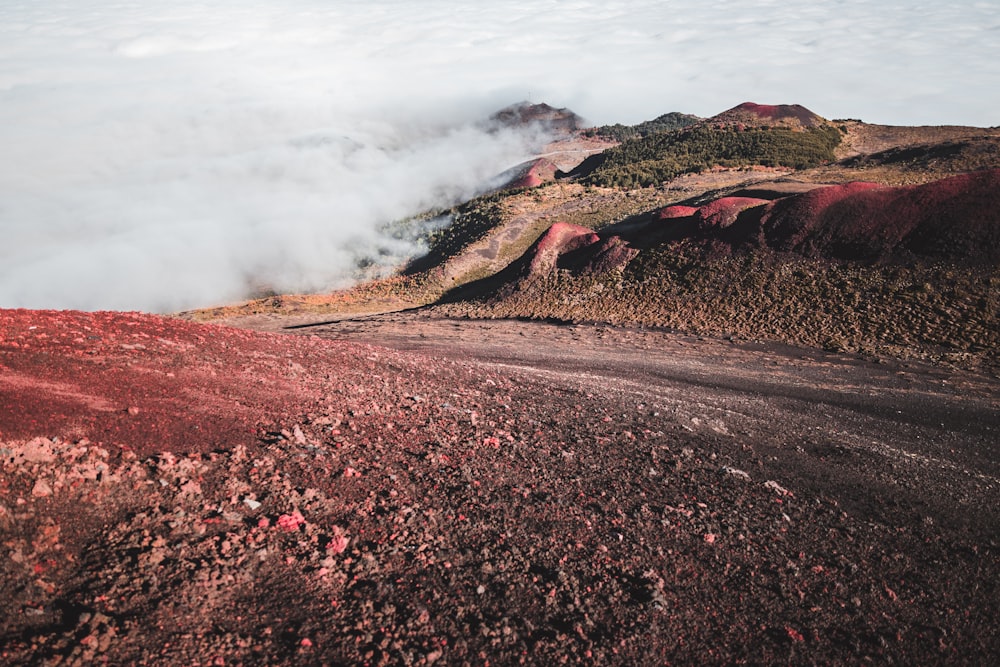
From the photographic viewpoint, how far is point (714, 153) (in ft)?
268

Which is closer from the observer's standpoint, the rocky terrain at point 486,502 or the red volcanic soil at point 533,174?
the rocky terrain at point 486,502

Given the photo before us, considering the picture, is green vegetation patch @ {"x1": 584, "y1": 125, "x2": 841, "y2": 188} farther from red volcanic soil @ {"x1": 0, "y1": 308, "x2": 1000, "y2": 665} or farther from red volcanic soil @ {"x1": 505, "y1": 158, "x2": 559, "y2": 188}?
red volcanic soil @ {"x1": 0, "y1": 308, "x2": 1000, "y2": 665}

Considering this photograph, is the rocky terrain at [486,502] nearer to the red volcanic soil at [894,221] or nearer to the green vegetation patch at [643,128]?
the red volcanic soil at [894,221]

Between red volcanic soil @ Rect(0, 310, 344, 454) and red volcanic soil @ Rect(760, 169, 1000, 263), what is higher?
red volcanic soil @ Rect(760, 169, 1000, 263)

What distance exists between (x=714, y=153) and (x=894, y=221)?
191 feet

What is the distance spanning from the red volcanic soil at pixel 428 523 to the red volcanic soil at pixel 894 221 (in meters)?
17.7

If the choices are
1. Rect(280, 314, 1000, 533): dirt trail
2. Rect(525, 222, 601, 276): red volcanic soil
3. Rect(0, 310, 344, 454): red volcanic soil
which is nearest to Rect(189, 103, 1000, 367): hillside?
Rect(525, 222, 601, 276): red volcanic soil

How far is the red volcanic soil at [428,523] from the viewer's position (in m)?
5.23

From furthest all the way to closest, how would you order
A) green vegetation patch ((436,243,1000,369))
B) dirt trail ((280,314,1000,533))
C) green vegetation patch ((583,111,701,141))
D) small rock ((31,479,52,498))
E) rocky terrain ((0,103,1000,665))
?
1. green vegetation patch ((583,111,701,141))
2. green vegetation patch ((436,243,1000,369))
3. dirt trail ((280,314,1000,533))
4. small rock ((31,479,52,498))
5. rocky terrain ((0,103,1000,665))

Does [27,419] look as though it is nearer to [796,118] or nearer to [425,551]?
[425,551]

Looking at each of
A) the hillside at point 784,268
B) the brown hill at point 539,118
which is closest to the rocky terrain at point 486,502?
the hillside at point 784,268

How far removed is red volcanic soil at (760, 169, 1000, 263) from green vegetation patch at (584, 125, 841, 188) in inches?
1617

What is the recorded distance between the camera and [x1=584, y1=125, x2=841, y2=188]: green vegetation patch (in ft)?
243

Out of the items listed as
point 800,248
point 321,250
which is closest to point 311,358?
point 800,248
